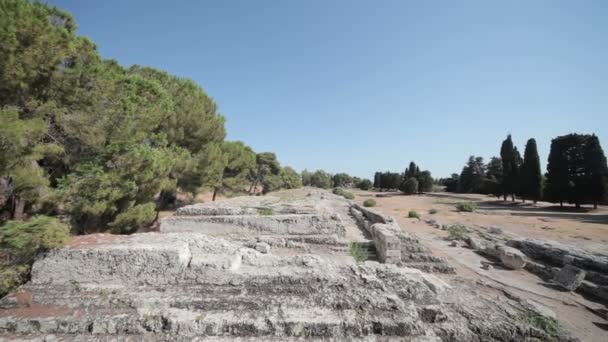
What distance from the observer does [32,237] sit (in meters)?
Result: 4.00

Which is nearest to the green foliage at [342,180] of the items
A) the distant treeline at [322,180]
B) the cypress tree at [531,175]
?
the distant treeline at [322,180]

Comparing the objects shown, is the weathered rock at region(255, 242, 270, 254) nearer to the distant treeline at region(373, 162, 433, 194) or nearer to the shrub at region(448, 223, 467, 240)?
the shrub at region(448, 223, 467, 240)

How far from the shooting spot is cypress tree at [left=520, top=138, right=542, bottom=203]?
3050 centimetres

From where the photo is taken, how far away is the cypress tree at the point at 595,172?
25.3 metres

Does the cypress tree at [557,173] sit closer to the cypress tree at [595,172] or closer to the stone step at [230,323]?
the cypress tree at [595,172]

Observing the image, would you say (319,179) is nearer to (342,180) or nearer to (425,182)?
(342,180)

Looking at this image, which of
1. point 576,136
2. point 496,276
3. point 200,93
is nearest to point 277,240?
point 496,276

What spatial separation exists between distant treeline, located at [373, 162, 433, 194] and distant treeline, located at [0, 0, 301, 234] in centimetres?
4538

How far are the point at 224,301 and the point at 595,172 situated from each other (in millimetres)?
39778

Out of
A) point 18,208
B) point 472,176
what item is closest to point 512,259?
point 18,208

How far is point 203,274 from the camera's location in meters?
4.18

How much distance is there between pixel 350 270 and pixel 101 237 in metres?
5.17

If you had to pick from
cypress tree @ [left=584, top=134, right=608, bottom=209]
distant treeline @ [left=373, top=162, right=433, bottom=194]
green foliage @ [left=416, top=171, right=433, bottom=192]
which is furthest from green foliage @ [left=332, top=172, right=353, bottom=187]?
cypress tree @ [left=584, top=134, right=608, bottom=209]

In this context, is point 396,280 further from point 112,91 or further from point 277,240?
point 112,91
